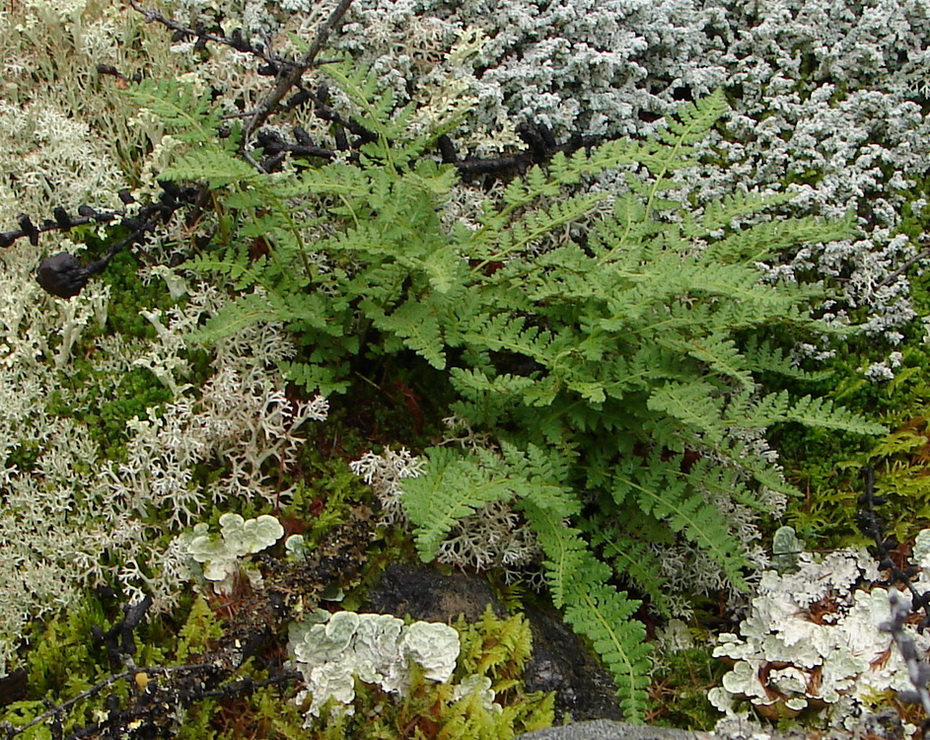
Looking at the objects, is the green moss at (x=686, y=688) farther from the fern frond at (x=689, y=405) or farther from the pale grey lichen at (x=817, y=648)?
the fern frond at (x=689, y=405)

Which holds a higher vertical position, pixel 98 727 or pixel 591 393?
pixel 591 393

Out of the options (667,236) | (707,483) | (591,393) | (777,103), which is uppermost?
(777,103)

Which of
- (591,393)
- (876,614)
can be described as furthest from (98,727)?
(876,614)

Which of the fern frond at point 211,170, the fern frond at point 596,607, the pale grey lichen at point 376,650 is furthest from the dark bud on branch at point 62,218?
the fern frond at point 596,607

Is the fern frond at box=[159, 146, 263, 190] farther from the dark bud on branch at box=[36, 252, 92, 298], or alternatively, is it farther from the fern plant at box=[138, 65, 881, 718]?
the dark bud on branch at box=[36, 252, 92, 298]

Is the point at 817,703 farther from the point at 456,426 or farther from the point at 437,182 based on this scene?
the point at 437,182

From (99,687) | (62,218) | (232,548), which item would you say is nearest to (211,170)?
(62,218)

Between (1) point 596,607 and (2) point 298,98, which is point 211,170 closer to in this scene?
(2) point 298,98

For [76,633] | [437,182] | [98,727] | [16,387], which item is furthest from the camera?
[16,387]
